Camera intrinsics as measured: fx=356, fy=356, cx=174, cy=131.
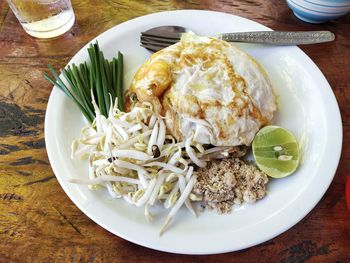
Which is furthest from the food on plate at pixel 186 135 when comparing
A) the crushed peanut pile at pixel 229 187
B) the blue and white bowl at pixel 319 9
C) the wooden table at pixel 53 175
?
the blue and white bowl at pixel 319 9

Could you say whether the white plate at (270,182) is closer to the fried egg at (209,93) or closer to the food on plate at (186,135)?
the food on plate at (186,135)

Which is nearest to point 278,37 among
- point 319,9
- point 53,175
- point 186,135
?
point 319,9

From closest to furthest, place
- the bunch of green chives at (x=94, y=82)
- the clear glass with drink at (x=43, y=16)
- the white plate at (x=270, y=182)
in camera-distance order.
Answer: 1. the white plate at (x=270, y=182)
2. the bunch of green chives at (x=94, y=82)
3. the clear glass with drink at (x=43, y=16)

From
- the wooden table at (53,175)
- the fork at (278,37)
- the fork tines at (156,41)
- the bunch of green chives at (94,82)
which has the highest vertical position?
the fork at (278,37)

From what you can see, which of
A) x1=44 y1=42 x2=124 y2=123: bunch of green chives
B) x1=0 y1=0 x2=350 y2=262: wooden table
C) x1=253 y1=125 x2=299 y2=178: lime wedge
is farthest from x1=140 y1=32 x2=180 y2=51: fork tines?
x1=253 y1=125 x2=299 y2=178: lime wedge

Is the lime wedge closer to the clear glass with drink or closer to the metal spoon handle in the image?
the metal spoon handle

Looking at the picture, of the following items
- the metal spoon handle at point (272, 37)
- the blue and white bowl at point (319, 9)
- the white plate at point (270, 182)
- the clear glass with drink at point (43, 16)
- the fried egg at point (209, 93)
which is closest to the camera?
the white plate at point (270, 182)

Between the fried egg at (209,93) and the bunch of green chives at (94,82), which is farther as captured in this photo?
the bunch of green chives at (94,82)

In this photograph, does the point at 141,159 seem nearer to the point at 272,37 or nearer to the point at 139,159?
the point at 139,159
